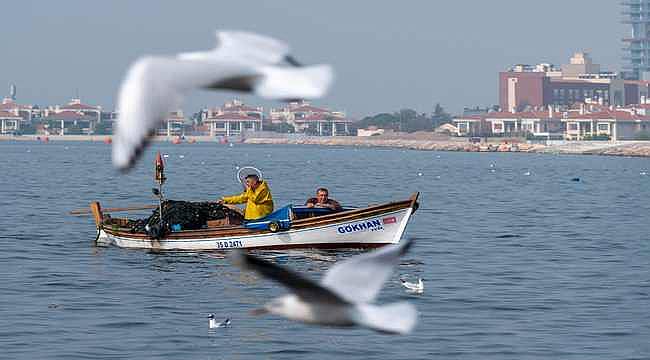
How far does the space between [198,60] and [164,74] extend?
16 cm

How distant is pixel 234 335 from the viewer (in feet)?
69.8

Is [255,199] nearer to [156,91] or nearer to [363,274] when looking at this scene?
[363,274]

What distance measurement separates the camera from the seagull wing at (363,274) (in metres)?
5.00

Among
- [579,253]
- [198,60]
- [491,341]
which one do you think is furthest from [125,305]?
[198,60]

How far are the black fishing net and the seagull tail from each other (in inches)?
1075

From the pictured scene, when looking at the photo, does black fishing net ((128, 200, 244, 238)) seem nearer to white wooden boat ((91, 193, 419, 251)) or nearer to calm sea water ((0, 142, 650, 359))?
white wooden boat ((91, 193, 419, 251))

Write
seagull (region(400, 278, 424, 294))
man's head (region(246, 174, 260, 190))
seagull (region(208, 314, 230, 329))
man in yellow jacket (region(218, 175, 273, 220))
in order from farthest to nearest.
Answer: man in yellow jacket (region(218, 175, 273, 220)), man's head (region(246, 174, 260, 190)), seagull (region(400, 278, 424, 294)), seagull (region(208, 314, 230, 329))

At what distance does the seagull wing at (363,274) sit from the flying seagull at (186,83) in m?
0.62

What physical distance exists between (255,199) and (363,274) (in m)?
24.9

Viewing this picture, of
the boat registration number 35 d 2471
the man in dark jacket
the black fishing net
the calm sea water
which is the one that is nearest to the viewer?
the calm sea water

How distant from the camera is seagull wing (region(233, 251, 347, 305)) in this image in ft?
15.2

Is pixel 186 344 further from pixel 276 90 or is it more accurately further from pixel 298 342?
pixel 276 90

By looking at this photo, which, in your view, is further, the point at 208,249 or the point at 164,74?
the point at 208,249

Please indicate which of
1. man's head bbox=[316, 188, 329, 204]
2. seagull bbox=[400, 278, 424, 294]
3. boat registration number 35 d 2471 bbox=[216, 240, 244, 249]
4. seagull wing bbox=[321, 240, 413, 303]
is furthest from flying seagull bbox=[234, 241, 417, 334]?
boat registration number 35 d 2471 bbox=[216, 240, 244, 249]
